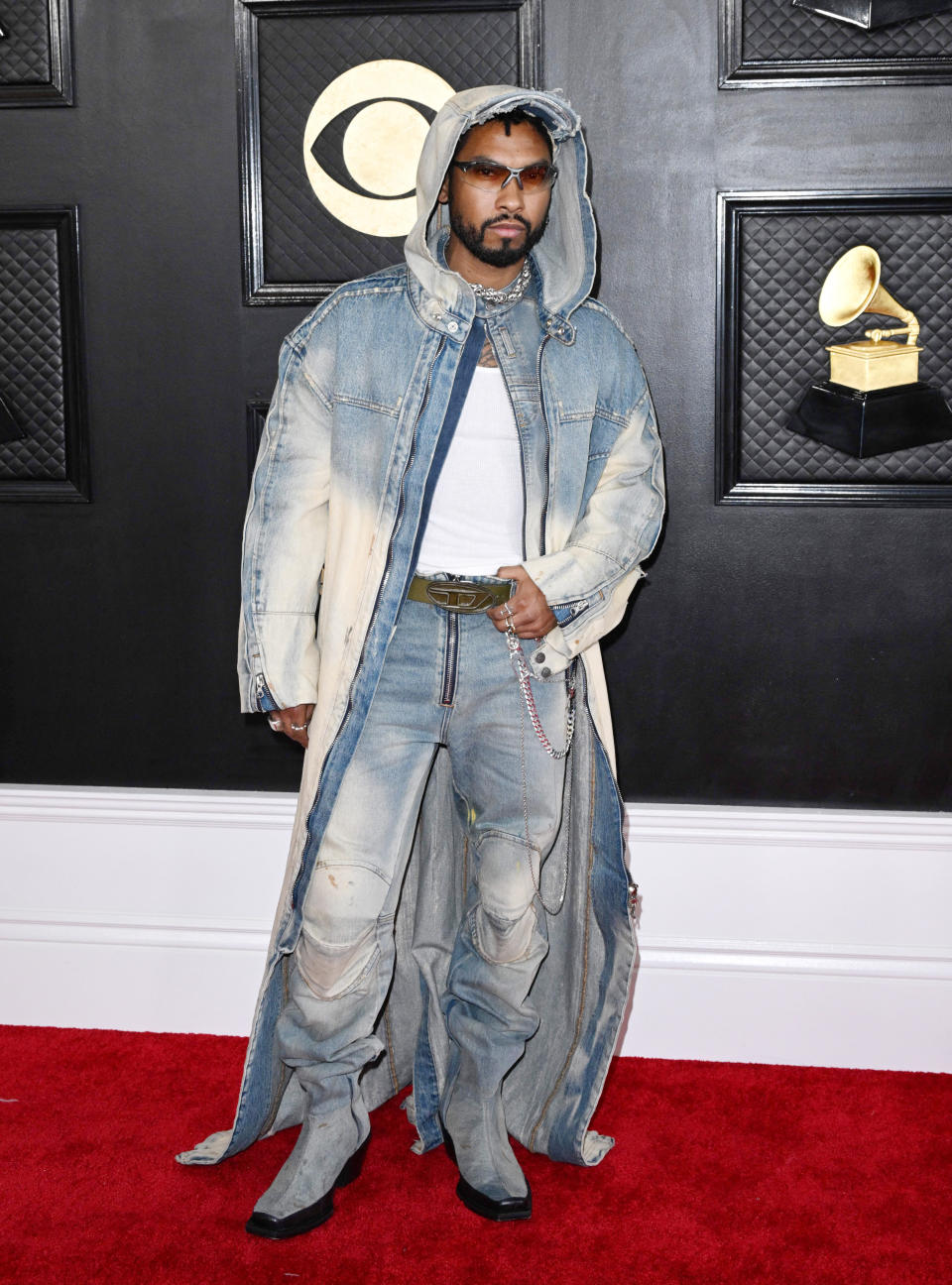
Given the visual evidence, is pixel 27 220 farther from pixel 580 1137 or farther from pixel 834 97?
pixel 580 1137

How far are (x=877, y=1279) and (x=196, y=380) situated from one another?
233cm

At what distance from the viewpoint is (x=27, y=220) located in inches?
116

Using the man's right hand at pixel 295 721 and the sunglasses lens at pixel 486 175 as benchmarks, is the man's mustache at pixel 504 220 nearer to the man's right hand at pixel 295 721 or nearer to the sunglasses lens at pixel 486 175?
the sunglasses lens at pixel 486 175

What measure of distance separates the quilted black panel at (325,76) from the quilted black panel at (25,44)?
19.4 inches

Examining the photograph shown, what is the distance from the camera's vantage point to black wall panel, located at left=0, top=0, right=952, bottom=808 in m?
2.82

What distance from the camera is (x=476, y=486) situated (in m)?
2.39

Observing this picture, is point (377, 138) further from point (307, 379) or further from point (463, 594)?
point (463, 594)

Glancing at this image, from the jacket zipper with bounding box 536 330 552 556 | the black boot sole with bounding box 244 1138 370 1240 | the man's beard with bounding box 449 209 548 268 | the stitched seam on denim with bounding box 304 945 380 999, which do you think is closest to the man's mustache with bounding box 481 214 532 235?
the man's beard with bounding box 449 209 548 268

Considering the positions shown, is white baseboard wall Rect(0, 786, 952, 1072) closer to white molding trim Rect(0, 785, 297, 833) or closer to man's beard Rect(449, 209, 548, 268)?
white molding trim Rect(0, 785, 297, 833)

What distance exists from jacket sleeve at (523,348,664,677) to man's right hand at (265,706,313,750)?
0.45 m

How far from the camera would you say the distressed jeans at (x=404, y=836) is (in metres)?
2.39

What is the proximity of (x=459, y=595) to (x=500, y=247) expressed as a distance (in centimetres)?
63

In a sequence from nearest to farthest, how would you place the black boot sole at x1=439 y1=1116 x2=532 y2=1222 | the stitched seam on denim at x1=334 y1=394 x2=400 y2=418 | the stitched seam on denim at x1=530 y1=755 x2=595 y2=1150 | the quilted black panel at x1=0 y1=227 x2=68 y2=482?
the stitched seam on denim at x1=334 y1=394 x2=400 y2=418
the black boot sole at x1=439 y1=1116 x2=532 y2=1222
the stitched seam on denim at x1=530 y1=755 x2=595 y2=1150
the quilted black panel at x1=0 y1=227 x2=68 y2=482

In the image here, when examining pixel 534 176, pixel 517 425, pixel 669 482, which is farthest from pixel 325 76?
pixel 669 482
